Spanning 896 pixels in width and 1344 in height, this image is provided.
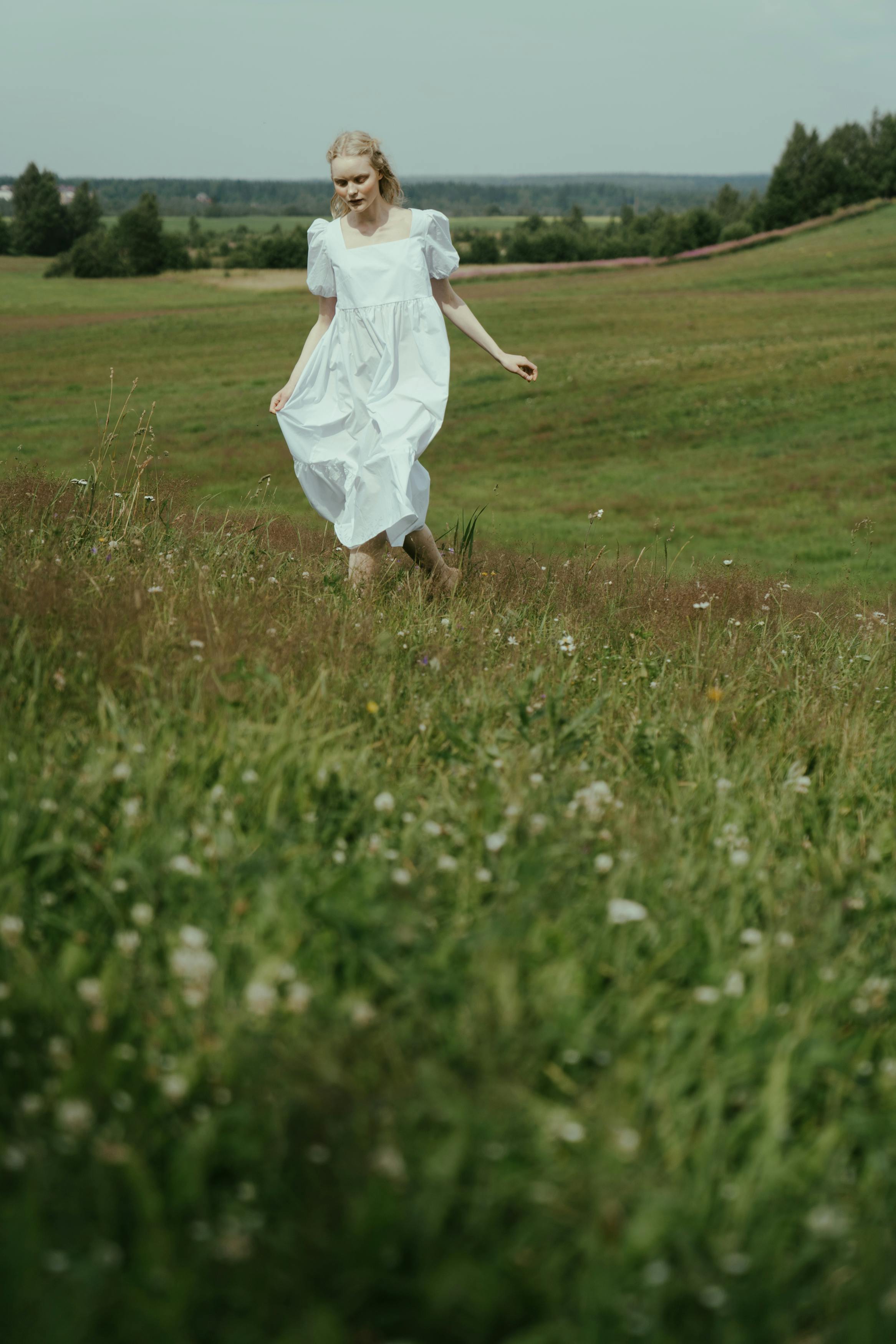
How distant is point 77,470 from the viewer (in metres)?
16.9

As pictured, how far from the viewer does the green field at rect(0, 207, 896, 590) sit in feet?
53.1

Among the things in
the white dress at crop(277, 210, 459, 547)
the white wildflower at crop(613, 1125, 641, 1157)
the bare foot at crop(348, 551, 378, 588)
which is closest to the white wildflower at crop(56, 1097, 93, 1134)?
the white wildflower at crop(613, 1125, 641, 1157)

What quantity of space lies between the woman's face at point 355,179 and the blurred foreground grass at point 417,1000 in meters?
2.63

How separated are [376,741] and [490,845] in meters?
0.84

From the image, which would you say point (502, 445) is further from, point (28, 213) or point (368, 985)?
point (28, 213)

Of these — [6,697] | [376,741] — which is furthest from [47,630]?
Answer: [376,741]

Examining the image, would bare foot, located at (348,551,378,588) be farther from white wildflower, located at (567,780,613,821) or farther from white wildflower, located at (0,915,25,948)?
white wildflower, located at (0,915,25,948)

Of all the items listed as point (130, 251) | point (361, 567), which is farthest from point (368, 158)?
point (130, 251)

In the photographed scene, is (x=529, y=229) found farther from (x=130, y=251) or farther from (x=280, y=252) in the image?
(x=130, y=251)

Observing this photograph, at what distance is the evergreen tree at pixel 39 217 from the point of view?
10806cm

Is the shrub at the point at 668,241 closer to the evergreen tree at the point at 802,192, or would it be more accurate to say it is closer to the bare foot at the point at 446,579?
the evergreen tree at the point at 802,192

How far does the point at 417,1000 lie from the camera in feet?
6.64

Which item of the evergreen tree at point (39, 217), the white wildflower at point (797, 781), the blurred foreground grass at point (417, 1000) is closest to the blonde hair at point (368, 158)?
the blurred foreground grass at point (417, 1000)

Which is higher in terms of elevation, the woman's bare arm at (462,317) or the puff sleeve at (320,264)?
the puff sleeve at (320,264)
